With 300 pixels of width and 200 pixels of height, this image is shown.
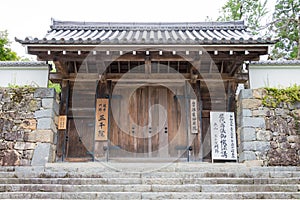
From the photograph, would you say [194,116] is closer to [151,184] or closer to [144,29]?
[151,184]

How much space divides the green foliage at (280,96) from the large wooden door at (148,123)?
6.57 feet

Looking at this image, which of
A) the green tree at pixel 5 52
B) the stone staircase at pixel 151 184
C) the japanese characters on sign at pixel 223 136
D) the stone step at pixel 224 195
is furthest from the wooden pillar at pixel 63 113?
the green tree at pixel 5 52

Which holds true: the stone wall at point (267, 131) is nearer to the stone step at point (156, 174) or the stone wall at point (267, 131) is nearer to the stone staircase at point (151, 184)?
the stone staircase at point (151, 184)

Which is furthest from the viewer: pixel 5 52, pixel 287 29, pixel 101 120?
pixel 287 29

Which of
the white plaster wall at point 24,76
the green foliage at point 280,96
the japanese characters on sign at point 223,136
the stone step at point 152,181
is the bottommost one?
the stone step at point 152,181

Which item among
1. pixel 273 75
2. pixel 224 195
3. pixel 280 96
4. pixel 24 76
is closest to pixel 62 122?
pixel 24 76

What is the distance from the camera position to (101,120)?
798 cm

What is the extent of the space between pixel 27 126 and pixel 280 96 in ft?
18.6

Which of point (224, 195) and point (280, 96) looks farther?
point (280, 96)

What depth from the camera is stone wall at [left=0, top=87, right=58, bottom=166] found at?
7102 millimetres

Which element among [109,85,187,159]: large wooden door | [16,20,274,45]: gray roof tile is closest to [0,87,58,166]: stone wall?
[109,85,187,159]: large wooden door

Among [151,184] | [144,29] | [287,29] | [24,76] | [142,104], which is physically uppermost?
[287,29]

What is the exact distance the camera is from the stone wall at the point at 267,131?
23.1 ft

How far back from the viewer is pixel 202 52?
7.14 meters
